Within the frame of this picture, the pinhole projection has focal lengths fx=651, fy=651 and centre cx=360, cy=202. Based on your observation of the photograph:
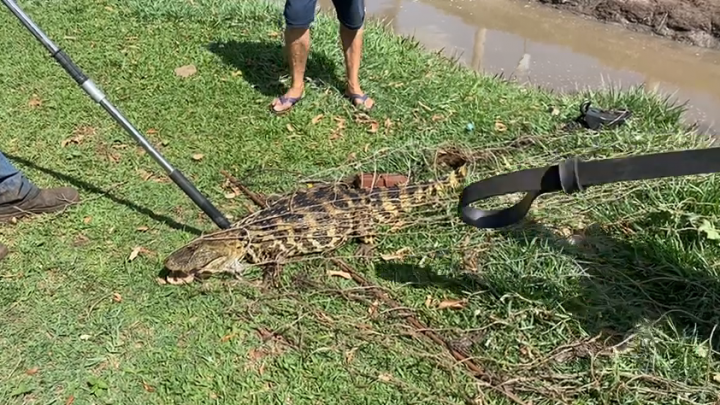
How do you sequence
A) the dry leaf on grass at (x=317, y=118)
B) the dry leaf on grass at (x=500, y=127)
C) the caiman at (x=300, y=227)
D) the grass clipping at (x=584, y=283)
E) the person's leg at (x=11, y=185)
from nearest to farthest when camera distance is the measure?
1. the grass clipping at (x=584, y=283)
2. the caiman at (x=300, y=227)
3. the person's leg at (x=11, y=185)
4. the dry leaf on grass at (x=500, y=127)
5. the dry leaf on grass at (x=317, y=118)

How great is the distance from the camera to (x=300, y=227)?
3414 mm

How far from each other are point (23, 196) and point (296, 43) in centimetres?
199

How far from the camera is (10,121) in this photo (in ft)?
15.3

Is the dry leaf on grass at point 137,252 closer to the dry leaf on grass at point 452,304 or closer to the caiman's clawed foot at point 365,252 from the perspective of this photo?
the caiman's clawed foot at point 365,252

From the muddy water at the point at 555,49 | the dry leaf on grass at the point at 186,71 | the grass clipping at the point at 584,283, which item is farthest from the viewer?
the muddy water at the point at 555,49

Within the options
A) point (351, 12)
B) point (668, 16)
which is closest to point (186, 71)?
point (351, 12)

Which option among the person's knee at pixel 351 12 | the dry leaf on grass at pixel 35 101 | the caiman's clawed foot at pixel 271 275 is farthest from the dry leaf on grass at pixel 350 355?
the dry leaf on grass at pixel 35 101

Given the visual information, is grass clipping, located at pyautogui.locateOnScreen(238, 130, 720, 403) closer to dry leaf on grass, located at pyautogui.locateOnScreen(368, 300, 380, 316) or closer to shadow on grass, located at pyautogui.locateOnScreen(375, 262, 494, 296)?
shadow on grass, located at pyautogui.locateOnScreen(375, 262, 494, 296)

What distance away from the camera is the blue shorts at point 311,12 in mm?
4246

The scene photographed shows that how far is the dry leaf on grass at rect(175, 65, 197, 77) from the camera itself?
5297 millimetres

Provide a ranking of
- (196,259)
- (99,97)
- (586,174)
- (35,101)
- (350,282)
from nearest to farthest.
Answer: (586,174) → (99,97) → (196,259) → (350,282) → (35,101)

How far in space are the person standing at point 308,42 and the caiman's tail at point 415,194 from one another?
4.04 ft

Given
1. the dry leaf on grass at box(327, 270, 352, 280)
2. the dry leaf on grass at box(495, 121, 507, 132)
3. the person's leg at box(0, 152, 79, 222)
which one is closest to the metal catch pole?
the dry leaf on grass at box(327, 270, 352, 280)

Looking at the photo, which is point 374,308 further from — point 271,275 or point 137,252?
point 137,252
